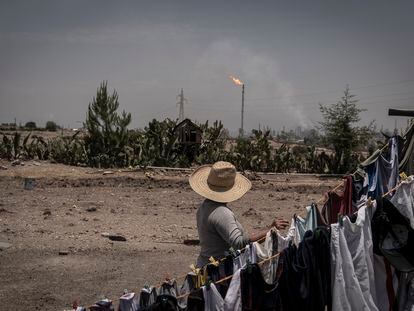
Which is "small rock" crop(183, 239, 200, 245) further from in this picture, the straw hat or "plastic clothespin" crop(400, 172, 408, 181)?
"plastic clothespin" crop(400, 172, 408, 181)

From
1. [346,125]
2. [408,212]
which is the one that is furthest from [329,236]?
[346,125]

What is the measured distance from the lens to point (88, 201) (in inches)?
473

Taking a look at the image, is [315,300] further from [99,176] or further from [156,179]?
[99,176]

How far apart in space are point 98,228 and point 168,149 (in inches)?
439

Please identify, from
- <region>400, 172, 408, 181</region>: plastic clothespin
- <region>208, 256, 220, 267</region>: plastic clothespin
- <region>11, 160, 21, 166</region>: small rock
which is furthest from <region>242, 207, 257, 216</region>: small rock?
<region>11, 160, 21, 166</region>: small rock

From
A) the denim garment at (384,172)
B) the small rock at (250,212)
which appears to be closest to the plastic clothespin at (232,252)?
the denim garment at (384,172)

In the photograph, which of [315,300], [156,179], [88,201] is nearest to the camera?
[315,300]

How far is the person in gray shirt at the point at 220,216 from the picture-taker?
3650 millimetres

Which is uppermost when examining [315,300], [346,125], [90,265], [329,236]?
[346,125]

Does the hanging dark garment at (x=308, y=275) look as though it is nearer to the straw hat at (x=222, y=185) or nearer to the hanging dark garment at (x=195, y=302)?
the hanging dark garment at (x=195, y=302)

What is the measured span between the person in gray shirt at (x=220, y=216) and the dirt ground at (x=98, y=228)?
2.20m

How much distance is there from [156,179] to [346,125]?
991 cm

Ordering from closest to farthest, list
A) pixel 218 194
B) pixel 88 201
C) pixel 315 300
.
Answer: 1. pixel 315 300
2. pixel 218 194
3. pixel 88 201

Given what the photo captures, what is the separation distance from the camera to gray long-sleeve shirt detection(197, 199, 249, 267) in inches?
143
